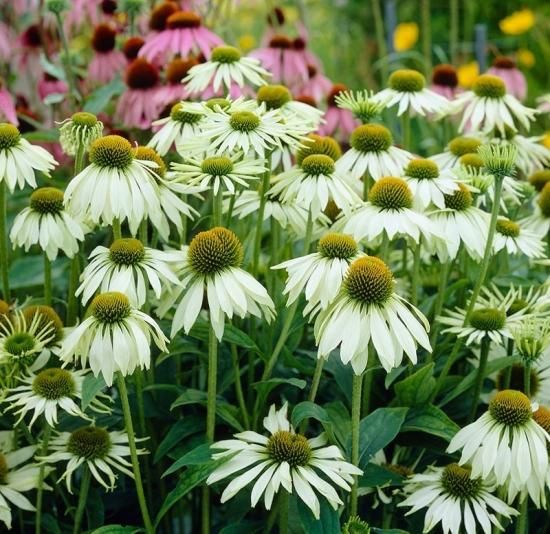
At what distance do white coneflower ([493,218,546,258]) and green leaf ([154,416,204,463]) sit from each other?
1.67 feet

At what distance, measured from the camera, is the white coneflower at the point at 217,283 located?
1.12 meters

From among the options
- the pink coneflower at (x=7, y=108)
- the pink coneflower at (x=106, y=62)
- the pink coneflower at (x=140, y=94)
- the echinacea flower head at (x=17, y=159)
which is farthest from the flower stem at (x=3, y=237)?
the pink coneflower at (x=106, y=62)

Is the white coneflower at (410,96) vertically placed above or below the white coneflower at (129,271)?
above

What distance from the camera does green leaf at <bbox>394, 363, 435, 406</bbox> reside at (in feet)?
4.12

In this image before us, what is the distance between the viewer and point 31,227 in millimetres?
1326

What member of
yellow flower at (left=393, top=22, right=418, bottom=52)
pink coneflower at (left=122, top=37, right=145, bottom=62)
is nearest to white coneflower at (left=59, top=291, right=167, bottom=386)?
pink coneflower at (left=122, top=37, right=145, bottom=62)

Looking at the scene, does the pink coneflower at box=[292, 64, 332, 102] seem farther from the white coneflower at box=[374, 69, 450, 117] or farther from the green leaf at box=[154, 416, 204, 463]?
the green leaf at box=[154, 416, 204, 463]

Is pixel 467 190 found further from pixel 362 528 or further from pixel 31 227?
pixel 31 227

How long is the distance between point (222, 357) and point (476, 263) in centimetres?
45

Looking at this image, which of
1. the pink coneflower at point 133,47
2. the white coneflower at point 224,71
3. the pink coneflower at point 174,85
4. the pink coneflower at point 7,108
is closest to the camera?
the white coneflower at point 224,71

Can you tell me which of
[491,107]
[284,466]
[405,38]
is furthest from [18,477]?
[405,38]

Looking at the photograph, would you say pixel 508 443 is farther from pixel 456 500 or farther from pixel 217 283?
pixel 217 283

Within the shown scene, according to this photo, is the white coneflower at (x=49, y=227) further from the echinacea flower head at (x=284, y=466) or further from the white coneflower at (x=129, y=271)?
the echinacea flower head at (x=284, y=466)

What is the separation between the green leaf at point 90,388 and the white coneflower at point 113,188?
0.20m
